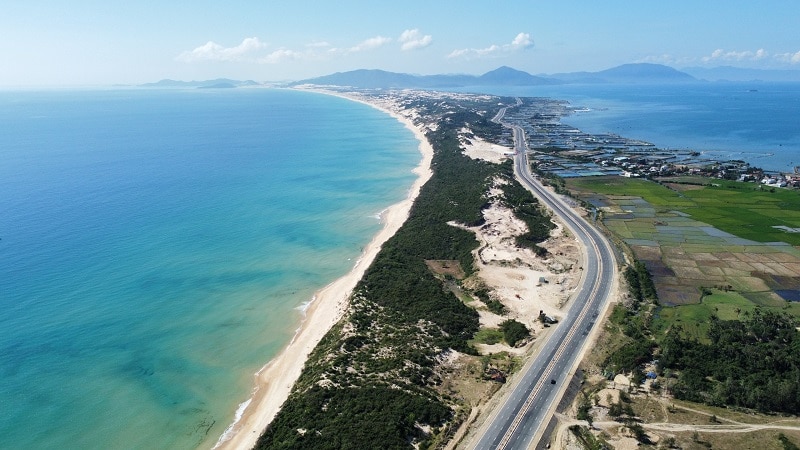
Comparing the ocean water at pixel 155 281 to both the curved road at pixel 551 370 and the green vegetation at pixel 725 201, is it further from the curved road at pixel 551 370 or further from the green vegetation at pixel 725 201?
the green vegetation at pixel 725 201

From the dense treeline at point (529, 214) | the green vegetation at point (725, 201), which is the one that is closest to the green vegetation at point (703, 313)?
the dense treeline at point (529, 214)

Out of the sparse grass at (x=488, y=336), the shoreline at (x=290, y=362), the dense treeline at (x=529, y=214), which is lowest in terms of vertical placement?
the shoreline at (x=290, y=362)

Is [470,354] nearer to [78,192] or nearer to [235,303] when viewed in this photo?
[235,303]

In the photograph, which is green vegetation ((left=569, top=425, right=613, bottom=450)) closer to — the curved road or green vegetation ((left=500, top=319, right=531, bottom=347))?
the curved road

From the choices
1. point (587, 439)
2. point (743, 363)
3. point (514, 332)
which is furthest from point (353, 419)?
point (743, 363)

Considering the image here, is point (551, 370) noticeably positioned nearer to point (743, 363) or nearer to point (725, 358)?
point (725, 358)
